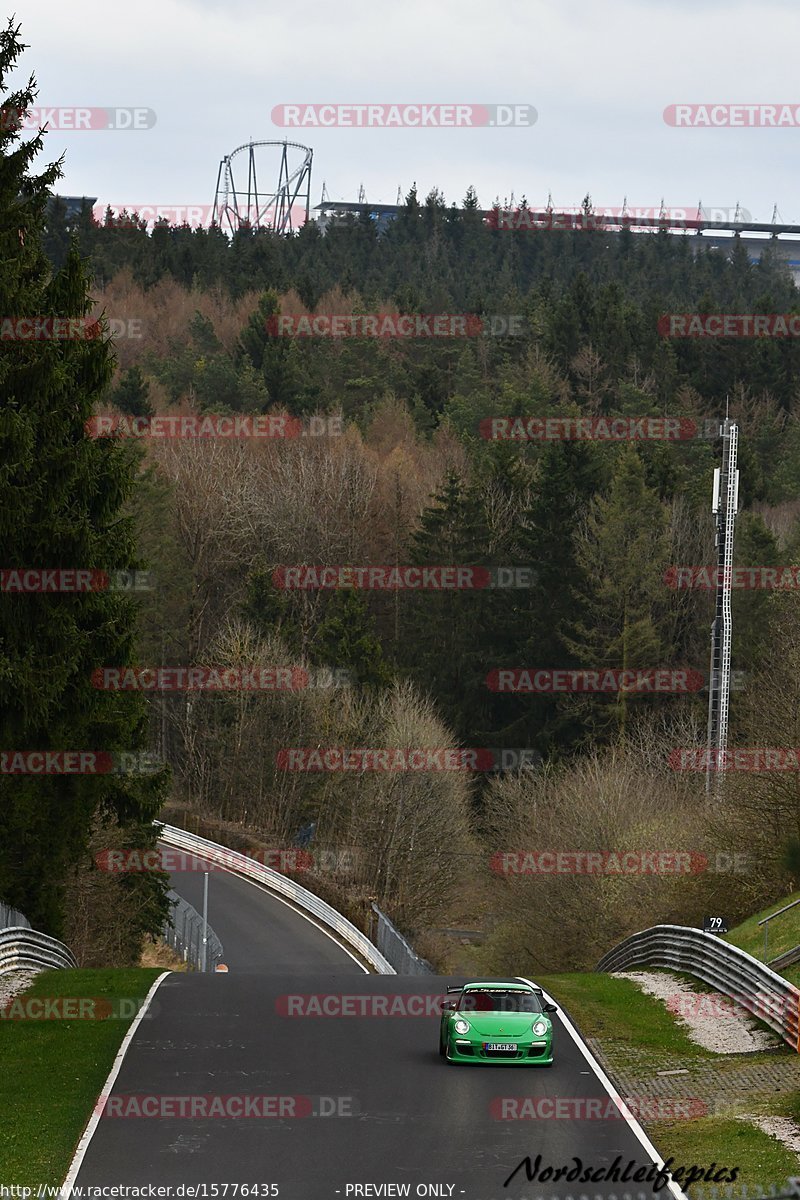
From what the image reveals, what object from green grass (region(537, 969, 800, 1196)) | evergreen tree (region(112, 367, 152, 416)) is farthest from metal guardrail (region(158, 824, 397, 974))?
evergreen tree (region(112, 367, 152, 416))

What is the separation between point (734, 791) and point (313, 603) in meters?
42.9

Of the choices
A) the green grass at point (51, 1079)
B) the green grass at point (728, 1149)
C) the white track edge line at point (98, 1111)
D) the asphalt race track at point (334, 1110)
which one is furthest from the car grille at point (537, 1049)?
the green grass at point (51, 1079)

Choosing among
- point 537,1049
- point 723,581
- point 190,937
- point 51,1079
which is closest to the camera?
point 51,1079

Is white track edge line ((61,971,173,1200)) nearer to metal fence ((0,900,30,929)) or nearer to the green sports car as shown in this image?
metal fence ((0,900,30,929))

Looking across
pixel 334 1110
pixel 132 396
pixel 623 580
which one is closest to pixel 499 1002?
pixel 334 1110

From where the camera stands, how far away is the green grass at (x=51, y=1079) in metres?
13.6

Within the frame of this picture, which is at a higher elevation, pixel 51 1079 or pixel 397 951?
pixel 51 1079

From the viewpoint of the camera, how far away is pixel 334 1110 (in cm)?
1554

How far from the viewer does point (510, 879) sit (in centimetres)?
4897

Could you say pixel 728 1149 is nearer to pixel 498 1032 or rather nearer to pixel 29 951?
pixel 498 1032

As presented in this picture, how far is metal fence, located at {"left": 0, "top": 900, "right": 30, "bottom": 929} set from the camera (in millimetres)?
24766

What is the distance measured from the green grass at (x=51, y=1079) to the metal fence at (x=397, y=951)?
18260 mm

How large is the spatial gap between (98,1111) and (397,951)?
27873 millimetres

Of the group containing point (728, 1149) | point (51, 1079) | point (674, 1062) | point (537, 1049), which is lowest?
point (674, 1062)
